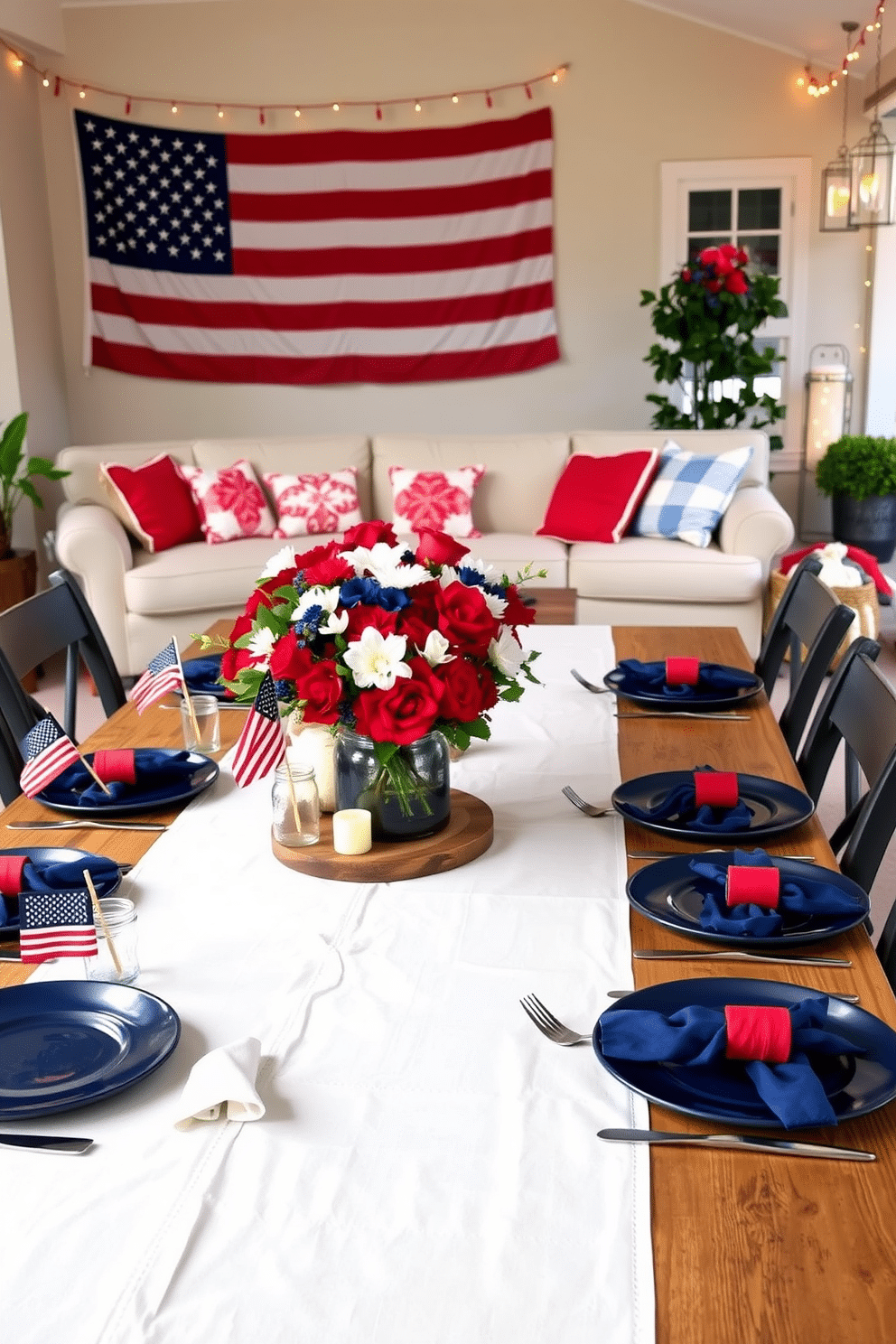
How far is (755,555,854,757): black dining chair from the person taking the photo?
2.18 meters

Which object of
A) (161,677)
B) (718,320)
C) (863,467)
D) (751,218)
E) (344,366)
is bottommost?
(863,467)

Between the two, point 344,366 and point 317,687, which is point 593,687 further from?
point 344,366

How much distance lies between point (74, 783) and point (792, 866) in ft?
3.21

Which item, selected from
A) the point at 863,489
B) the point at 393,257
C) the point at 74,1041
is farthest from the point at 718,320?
the point at 74,1041

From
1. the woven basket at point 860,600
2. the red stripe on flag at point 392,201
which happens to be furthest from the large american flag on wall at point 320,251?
the woven basket at point 860,600

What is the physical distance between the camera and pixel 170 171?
22.4 ft

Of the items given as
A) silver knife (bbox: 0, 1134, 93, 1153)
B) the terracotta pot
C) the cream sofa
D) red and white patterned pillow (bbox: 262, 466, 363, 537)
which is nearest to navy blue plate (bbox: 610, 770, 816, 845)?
silver knife (bbox: 0, 1134, 93, 1153)

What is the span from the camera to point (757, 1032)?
1.08m

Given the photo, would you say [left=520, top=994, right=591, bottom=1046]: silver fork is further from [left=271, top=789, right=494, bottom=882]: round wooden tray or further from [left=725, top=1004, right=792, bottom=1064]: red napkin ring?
[left=271, top=789, right=494, bottom=882]: round wooden tray

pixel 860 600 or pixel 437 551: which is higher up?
pixel 437 551

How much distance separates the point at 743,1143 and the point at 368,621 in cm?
73

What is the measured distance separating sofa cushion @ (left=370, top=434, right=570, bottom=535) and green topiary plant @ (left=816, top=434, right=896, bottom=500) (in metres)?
1.87

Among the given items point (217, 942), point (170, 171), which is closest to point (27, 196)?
point (170, 171)

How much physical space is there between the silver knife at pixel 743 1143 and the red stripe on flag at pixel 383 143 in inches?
258
